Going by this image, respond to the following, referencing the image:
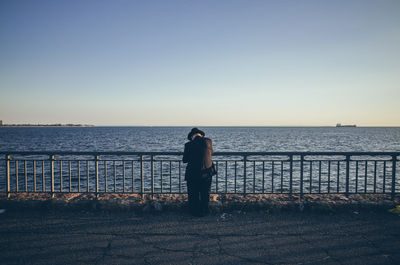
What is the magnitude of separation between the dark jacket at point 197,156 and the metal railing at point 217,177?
544 mm

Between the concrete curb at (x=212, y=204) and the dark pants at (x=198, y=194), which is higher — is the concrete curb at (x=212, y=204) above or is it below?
below

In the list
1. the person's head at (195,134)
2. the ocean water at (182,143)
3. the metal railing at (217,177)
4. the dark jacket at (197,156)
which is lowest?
the ocean water at (182,143)

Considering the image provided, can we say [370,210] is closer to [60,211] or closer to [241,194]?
[241,194]

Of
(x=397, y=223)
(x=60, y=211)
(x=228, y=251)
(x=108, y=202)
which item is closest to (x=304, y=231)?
(x=228, y=251)

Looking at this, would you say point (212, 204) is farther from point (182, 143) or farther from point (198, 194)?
point (182, 143)

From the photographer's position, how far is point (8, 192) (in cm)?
596

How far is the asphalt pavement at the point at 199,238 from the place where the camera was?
355 centimetres

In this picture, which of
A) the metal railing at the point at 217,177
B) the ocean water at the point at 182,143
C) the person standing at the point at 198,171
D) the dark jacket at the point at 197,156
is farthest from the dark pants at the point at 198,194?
the ocean water at the point at 182,143

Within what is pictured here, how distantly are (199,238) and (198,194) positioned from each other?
3.88ft

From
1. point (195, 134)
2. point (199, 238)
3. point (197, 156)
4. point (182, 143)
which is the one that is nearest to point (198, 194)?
point (197, 156)

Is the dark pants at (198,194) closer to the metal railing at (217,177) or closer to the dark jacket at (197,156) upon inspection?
the dark jacket at (197,156)

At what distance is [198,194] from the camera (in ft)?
17.3

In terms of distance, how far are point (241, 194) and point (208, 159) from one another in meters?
1.56

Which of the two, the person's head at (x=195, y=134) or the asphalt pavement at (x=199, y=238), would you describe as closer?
the asphalt pavement at (x=199, y=238)
